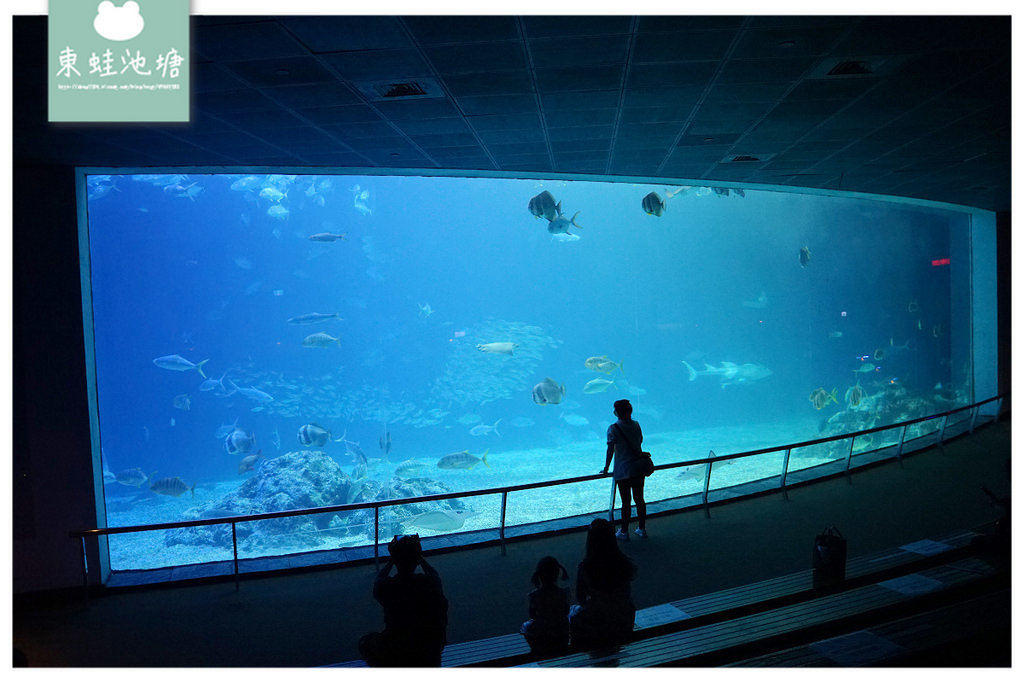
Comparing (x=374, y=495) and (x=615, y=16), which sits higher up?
(x=615, y=16)

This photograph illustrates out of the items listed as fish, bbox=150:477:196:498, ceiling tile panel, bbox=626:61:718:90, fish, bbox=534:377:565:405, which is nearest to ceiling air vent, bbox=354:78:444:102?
ceiling tile panel, bbox=626:61:718:90

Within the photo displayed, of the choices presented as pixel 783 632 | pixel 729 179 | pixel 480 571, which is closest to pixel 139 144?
pixel 480 571

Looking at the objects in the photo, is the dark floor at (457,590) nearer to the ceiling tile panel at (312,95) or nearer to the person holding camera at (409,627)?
the person holding camera at (409,627)

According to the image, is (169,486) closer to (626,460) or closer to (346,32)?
(626,460)

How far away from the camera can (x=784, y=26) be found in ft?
10.3

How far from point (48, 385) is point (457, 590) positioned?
388 cm

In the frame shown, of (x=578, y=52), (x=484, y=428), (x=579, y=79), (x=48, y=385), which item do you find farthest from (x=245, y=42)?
(x=484, y=428)

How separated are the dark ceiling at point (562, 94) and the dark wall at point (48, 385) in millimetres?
491

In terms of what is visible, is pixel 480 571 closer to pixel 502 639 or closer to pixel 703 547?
pixel 502 639

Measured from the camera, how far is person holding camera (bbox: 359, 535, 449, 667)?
9.35 ft

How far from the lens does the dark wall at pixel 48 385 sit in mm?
4758

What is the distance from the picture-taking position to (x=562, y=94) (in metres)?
4.07

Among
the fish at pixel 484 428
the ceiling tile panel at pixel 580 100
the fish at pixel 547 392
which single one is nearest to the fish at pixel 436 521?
the fish at pixel 547 392
